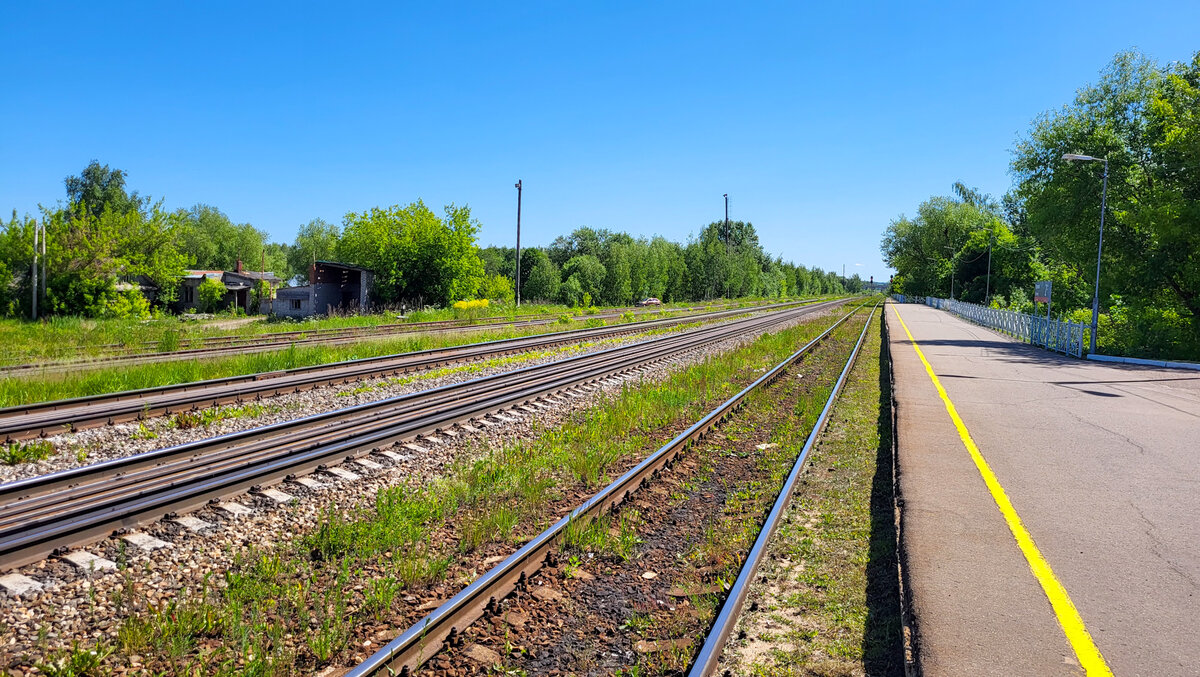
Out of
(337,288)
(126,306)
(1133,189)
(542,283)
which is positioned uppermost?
(1133,189)

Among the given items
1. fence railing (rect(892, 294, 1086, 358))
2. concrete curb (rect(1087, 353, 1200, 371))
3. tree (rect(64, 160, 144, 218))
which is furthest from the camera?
tree (rect(64, 160, 144, 218))

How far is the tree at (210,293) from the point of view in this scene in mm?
55094

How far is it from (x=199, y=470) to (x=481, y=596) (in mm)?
4329

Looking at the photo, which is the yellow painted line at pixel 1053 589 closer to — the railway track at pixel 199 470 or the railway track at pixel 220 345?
the railway track at pixel 199 470

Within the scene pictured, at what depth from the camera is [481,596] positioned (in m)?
4.57

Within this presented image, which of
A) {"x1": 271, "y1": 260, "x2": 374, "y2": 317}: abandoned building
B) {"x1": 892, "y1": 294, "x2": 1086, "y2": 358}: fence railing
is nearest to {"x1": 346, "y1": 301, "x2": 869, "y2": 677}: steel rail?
{"x1": 892, "y1": 294, "x2": 1086, "y2": 358}: fence railing

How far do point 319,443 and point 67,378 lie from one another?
789 cm

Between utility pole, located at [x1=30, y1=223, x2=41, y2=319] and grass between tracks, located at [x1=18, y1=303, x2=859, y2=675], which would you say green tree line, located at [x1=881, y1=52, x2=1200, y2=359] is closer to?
grass between tracks, located at [x1=18, y1=303, x2=859, y2=675]

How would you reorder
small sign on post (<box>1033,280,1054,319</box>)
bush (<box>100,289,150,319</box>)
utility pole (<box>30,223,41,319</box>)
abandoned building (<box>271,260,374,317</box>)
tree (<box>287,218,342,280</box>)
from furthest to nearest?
tree (<box>287,218,342,280</box>) < abandoned building (<box>271,260,374,317</box>) < bush (<box>100,289,150,319</box>) < small sign on post (<box>1033,280,1054,319</box>) < utility pole (<box>30,223,41,319</box>)

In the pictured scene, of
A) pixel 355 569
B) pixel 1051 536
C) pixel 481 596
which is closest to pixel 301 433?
pixel 355 569

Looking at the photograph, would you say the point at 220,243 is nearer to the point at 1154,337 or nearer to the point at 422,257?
the point at 422,257

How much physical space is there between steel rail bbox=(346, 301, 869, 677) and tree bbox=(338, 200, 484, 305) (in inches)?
1489

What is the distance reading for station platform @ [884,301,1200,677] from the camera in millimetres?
3775

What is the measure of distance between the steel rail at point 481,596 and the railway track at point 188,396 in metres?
7.46
